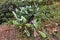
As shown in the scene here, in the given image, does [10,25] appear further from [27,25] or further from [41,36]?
[41,36]

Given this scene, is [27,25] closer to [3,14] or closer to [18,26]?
[18,26]

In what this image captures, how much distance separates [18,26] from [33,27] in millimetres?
437

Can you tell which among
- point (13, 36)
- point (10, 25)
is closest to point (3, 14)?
point (10, 25)

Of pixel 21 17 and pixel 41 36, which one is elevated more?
pixel 21 17

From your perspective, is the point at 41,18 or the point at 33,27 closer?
the point at 33,27

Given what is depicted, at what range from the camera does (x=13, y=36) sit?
5281mm

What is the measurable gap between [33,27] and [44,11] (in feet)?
3.89

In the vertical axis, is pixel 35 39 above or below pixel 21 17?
below

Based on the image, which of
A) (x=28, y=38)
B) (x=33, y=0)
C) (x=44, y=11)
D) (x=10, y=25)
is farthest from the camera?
(x=33, y=0)

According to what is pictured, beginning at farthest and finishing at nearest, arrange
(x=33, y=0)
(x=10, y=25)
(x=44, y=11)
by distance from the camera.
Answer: (x=33, y=0) → (x=44, y=11) → (x=10, y=25)

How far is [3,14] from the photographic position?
6.66 metres

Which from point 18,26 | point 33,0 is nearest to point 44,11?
point 33,0

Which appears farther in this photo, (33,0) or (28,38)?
(33,0)

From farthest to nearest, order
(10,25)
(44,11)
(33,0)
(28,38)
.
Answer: (33,0), (44,11), (10,25), (28,38)
